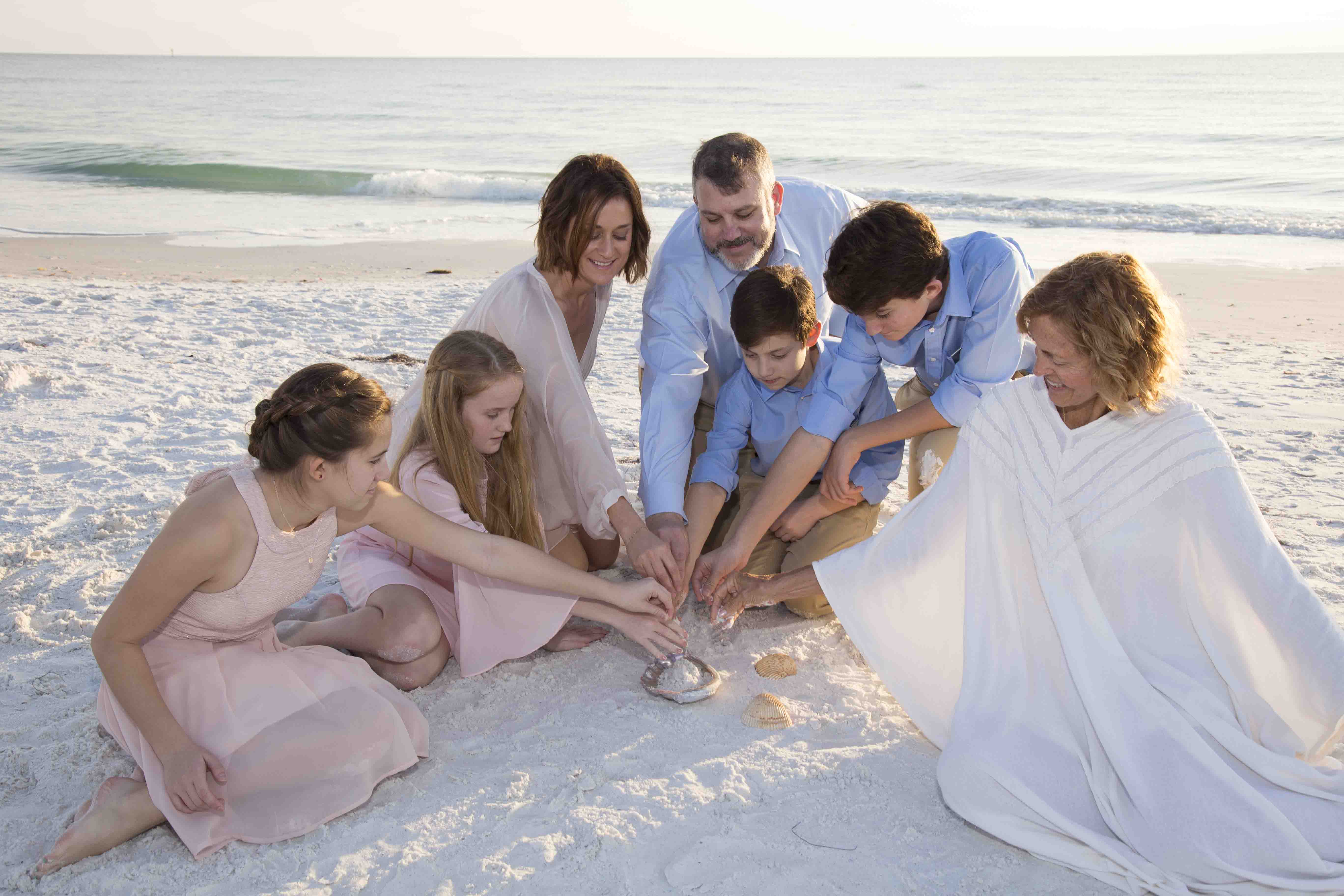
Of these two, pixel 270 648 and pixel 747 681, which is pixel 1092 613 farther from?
pixel 270 648

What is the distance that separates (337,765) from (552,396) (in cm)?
152

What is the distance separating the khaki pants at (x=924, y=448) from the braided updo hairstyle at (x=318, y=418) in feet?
6.23

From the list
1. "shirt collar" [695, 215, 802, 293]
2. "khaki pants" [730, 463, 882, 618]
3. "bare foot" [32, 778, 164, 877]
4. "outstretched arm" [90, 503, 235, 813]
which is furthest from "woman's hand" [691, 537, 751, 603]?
"bare foot" [32, 778, 164, 877]

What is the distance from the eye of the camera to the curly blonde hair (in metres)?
2.25

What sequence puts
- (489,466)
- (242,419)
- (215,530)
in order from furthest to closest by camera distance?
(242,419)
(489,466)
(215,530)

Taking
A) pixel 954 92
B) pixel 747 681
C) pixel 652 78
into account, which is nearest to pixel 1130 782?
pixel 747 681

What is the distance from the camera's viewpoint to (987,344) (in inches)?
130

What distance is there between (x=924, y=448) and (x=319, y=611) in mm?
2185

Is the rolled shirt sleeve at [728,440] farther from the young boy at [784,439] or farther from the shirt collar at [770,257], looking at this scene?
the shirt collar at [770,257]

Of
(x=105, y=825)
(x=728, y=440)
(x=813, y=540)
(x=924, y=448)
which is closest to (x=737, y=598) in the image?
(x=813, y=540)

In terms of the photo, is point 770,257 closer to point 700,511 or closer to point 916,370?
point 916,370

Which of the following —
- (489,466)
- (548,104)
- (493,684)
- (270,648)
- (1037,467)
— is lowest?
(493,684)

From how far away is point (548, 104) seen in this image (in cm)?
3531

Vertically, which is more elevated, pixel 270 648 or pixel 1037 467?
pixel 1037 467
